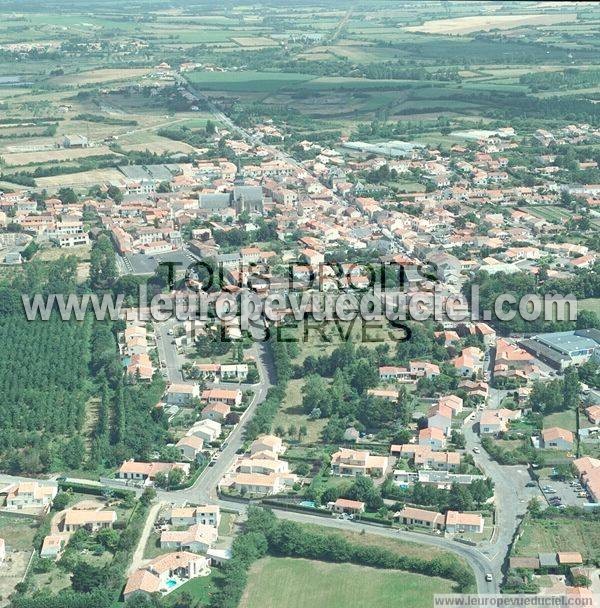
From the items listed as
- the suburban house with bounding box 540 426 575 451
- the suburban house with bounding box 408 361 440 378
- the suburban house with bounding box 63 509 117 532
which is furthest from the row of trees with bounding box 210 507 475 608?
the suburban house with bounding box 408 361 440 378

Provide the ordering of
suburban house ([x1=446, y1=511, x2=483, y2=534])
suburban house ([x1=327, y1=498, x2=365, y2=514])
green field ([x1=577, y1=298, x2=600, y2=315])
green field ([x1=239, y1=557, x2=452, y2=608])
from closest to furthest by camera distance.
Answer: green field ([x1=239, y1=557, x2=452, y2=608]) → suburban house ([x1=446, y1=511, x2=483, y2=534]) → suburban house ([x1=327, y1=498, x2=365, y2=514]) → green field ([x1=577, y1=298, x2=600, y2=315])

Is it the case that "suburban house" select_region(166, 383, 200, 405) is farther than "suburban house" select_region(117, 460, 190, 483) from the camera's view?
Yes

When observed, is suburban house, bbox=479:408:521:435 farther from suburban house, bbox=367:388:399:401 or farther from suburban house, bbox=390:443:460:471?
suburban house, bbox=367:388:399:401

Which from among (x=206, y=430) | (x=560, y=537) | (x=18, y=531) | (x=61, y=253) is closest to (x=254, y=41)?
(x=61, y=253)

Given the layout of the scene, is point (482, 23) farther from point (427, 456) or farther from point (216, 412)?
point (427, 456)

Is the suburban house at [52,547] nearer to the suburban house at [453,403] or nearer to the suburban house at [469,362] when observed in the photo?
the suburban house at [453,403]
